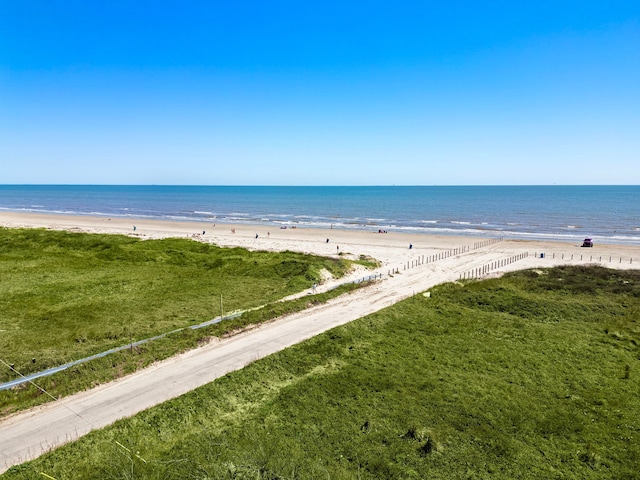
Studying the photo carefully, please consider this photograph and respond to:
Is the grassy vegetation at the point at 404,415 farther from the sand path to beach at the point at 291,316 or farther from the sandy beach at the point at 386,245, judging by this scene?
the sandy beach at the point at 386,245

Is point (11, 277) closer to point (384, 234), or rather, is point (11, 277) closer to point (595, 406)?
point (595, 406)

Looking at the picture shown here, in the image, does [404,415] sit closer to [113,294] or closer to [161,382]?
[161,382]

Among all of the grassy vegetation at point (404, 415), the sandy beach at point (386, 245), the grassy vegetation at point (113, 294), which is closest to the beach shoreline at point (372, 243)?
the sandy beach at point (386, 245)

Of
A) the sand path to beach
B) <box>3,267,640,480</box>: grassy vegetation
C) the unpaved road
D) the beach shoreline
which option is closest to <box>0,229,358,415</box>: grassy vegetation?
the unpaved road

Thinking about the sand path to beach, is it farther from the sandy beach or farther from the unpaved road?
the sandy beach

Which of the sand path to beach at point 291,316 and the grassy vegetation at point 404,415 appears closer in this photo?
the grassy vegetation at point 404,415
